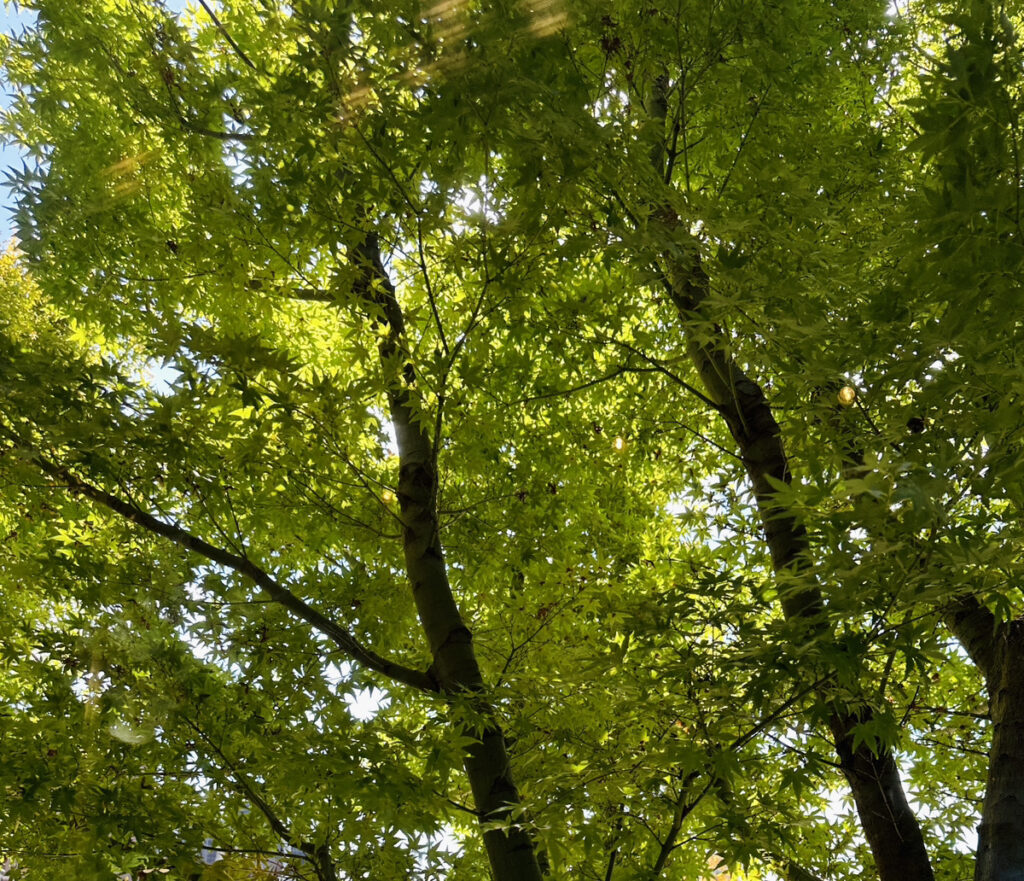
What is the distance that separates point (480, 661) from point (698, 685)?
1769 millimetres

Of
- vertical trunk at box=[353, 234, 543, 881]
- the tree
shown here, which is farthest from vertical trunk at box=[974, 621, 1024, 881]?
vertical trunk at box=[353, 234, 543, 881]

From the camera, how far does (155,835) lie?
2.79 m

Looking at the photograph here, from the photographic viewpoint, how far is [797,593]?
2621mm

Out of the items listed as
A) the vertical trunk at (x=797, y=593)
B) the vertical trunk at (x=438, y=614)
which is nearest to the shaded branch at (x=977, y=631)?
the vertical trunk at (x=797, y=593)

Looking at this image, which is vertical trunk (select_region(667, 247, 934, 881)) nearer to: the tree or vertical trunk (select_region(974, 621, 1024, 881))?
the tree

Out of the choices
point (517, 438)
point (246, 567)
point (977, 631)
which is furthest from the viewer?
point (517, 438)

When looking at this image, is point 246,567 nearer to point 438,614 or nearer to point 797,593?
point 438,614

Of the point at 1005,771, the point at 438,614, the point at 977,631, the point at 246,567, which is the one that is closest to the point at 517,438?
the point at 438,614

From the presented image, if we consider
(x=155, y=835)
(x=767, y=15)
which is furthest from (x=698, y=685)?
(x=767, y=15)

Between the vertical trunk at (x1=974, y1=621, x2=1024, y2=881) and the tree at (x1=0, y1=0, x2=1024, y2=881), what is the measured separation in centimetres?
1

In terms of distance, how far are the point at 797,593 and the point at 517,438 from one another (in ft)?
7.06

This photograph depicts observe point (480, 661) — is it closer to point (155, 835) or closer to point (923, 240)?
point (155, 835)

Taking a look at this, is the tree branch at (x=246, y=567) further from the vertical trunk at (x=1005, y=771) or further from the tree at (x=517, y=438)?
the vertical trunk at (x=1005, y=771)

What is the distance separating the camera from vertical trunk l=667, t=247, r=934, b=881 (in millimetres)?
2891
